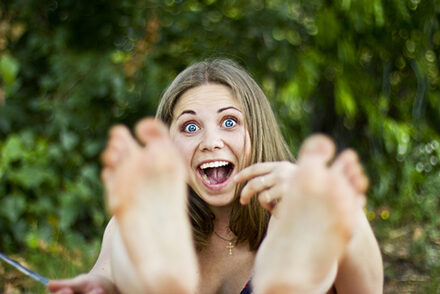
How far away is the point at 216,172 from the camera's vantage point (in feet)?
4.50

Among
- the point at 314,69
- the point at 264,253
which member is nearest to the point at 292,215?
the point at 264,253

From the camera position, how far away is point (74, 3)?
101 inches

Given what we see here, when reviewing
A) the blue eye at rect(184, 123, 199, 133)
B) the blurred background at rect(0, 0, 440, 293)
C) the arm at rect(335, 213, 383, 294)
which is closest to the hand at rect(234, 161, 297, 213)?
the arm at rect(335, 213, 383, 294)

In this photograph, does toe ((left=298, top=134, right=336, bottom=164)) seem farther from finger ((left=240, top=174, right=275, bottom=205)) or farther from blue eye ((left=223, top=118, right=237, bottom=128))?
blue eye ((left=223, top=118, right=237, bottom=128))

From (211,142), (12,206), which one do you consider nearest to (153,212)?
(211,142)

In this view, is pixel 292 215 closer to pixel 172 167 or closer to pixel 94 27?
pixel 172 167

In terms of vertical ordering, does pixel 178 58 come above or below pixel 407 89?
above

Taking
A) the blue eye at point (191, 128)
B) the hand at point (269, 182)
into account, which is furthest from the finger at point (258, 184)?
the blue eye at point (191, 128)

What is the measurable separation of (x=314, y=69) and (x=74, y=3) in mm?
1115

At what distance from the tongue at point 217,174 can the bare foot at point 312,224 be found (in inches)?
20.5

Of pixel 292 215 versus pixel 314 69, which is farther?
pixel 314 69

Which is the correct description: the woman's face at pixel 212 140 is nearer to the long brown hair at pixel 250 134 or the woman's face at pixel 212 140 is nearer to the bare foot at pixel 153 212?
the long brown hair at pixel 250 134

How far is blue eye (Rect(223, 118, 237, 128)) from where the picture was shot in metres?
1.38

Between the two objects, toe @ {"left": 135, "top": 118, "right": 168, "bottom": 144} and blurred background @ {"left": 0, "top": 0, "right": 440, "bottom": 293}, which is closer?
toe @ {"left": 135, "top": 118, "right": 168, "bottom": 144}
